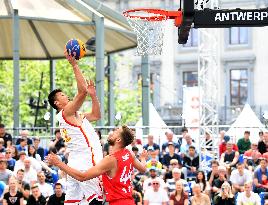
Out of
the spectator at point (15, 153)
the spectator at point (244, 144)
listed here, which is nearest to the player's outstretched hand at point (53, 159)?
the spectator at point (15, 153)

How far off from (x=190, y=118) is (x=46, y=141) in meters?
5.51

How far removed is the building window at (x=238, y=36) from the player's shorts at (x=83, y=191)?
46.8 metres

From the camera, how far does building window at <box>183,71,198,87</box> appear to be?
59.4 metres

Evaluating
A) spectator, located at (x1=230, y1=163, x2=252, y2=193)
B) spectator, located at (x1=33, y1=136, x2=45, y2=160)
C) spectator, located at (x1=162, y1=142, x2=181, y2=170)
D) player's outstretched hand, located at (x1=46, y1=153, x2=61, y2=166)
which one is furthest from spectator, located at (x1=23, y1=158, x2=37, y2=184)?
player's outstretched hand, located at (x1=46, y1=153, x2=61, y2=166)

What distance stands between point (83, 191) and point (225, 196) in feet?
26.6

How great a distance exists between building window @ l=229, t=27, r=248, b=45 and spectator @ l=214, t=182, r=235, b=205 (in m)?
39.1

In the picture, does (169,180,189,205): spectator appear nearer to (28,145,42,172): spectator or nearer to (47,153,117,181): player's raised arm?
(28,145,42,172): spectator

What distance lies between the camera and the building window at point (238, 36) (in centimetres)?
5738

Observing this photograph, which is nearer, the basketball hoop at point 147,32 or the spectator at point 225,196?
the basketball hoop at point 147,32

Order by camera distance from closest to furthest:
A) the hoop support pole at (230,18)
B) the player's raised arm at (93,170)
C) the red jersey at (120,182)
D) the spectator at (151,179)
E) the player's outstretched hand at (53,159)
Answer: the player's outstretched hand at (53,159), the player's raised arm at (93,170), the red jersey at (120,182), the hoop support pole at (230,18), the spectator at (151,179)

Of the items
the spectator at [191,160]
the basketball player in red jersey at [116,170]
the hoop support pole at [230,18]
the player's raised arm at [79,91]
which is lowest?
the spectator at [191,160]

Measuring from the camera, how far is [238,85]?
58156mm

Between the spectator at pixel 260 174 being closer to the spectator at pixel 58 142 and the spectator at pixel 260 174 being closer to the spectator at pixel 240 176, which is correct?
the spectator at pixel 240 176

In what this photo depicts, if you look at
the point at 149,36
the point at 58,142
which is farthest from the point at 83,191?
the point at 58,142
